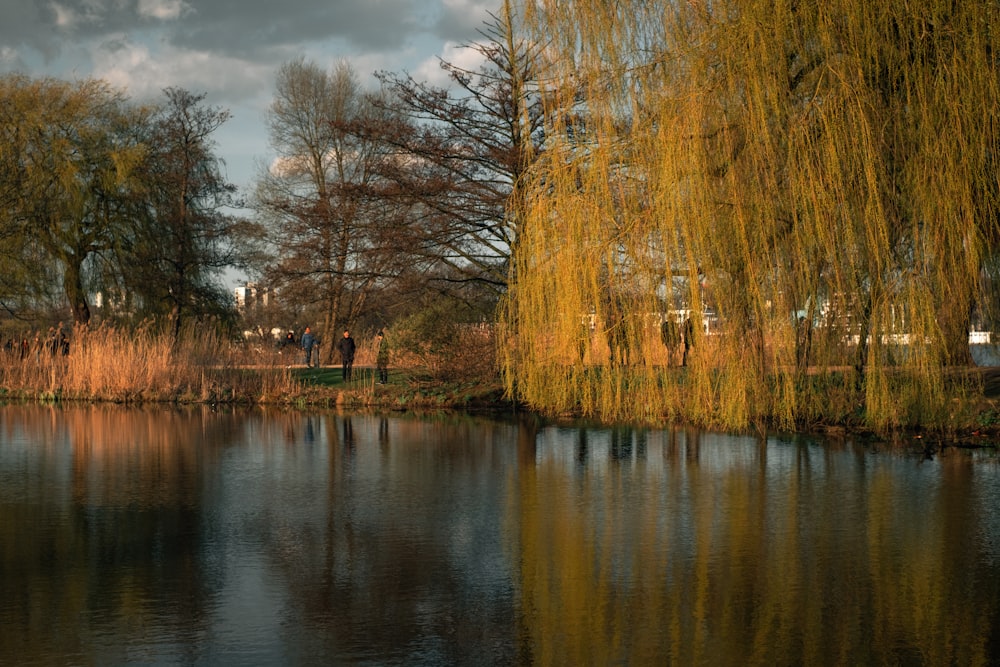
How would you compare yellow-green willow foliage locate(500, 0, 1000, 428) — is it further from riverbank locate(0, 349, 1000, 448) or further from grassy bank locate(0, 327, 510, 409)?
grassy bank locate(0, 327, 510, 409)

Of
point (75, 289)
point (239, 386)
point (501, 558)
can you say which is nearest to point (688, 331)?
point (501, 558)

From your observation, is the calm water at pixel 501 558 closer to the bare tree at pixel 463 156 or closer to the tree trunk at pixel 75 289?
the bare tree at pixel 463 156

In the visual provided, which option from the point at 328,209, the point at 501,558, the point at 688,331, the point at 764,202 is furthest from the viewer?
the point at 328,209

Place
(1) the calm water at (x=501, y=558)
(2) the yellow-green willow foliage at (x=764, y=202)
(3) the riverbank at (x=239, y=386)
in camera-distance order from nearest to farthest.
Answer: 1. (1) the calm water at (x=501, y=558)
2. (2) the yellow-green willow foliage at (x=764, y=202)
3. (3) the riverbank at (x=239, y=386)

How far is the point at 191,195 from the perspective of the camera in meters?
46.0

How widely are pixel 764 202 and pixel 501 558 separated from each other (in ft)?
25.8

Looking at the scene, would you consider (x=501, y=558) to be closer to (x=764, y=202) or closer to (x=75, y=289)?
(x=764, y=202)

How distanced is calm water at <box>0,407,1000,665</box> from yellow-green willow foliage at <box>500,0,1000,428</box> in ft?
4.70

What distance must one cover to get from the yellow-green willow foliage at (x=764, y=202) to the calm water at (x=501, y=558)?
1.43 m

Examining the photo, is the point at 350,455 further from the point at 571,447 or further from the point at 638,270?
the point at 638,270

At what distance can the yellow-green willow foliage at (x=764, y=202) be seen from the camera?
14.6 m

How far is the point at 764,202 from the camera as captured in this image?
15.0 m

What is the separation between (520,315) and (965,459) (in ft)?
21.7

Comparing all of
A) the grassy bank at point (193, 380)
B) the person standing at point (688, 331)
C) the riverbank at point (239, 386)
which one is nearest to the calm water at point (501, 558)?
the person standing at point (688, 331)
